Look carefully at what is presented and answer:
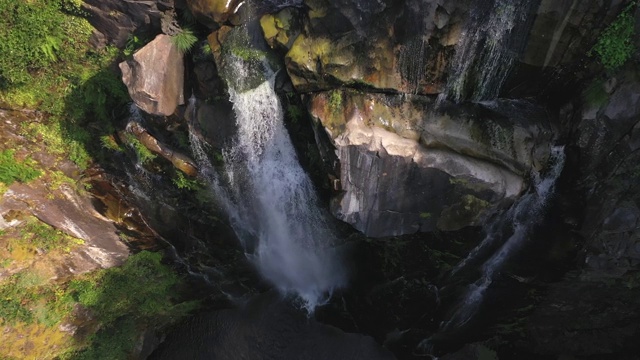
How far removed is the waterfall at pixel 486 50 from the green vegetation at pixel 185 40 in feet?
16.8

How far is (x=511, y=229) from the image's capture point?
8695mm

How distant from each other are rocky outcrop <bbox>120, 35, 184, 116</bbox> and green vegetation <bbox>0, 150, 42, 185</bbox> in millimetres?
3805

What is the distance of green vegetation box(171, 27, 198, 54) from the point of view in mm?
8148

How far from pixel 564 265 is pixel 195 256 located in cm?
920

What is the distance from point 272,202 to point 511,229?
5.50m

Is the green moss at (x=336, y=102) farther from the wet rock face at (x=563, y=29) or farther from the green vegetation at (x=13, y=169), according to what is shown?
the green vegetation at (x=13, y=169)

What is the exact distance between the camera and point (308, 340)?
11508 mm

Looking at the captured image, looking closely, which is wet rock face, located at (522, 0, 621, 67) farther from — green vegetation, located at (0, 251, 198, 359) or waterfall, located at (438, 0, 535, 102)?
green vegetation, located at (0, 251, 198, 359)

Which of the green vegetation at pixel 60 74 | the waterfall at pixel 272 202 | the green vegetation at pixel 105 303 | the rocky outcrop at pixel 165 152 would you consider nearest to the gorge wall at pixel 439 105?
the waterfall at pixel 272 202

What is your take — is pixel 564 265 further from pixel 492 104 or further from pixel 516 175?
pixel 492 104

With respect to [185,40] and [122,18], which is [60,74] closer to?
[122,18]

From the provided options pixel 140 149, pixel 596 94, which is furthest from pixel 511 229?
pixel 140 149

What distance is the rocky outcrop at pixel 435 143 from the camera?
7395 mm

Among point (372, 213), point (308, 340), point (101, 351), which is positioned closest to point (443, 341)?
point (308, 340)
